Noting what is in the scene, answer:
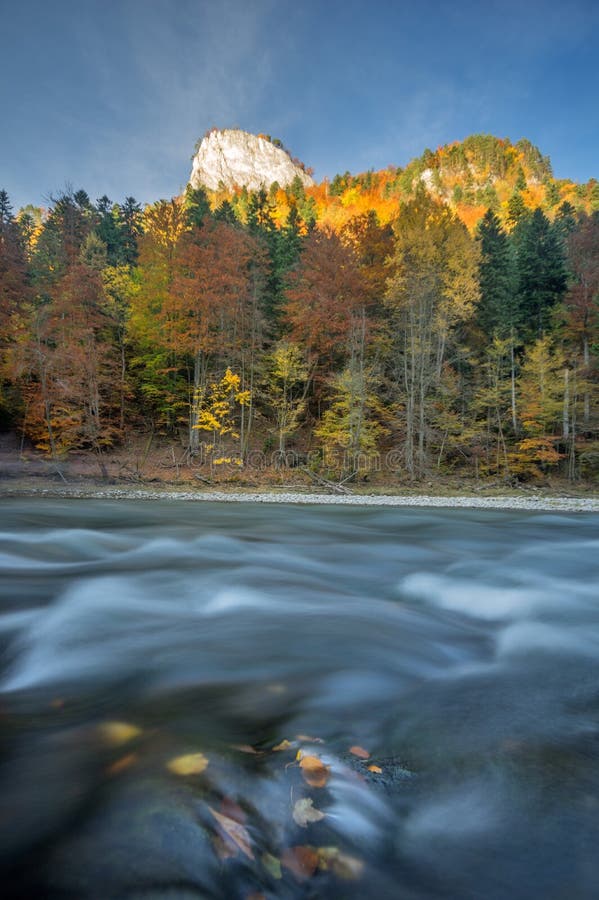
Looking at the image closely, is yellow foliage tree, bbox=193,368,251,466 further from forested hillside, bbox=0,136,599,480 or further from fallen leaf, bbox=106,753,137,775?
fallen leaf, bbox=106,753,137,775

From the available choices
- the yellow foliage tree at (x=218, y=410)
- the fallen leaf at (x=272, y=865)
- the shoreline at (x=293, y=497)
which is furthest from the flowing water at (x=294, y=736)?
the yellow foliage tree at (x=218, y=410)

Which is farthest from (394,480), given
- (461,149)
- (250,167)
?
(250,167)

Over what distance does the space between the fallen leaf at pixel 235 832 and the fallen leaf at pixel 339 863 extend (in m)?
0.22

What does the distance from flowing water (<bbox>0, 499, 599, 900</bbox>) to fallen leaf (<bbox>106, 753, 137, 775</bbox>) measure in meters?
0.01

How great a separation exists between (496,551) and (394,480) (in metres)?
13.5

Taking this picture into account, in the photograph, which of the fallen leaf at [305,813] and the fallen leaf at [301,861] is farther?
the fallen leaf at [305,813]

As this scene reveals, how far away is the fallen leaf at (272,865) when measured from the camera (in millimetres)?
1342

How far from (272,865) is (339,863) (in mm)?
212

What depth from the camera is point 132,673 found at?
2.99 m

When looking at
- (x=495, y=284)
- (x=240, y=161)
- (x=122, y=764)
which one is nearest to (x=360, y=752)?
(x=122, y=764)

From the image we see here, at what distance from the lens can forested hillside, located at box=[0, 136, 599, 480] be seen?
22609 millimetres

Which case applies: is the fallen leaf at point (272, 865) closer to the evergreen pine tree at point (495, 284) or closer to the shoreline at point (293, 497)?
the shoreline at point (293, 497)

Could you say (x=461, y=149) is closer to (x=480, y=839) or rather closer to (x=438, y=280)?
(x=438, y=280)

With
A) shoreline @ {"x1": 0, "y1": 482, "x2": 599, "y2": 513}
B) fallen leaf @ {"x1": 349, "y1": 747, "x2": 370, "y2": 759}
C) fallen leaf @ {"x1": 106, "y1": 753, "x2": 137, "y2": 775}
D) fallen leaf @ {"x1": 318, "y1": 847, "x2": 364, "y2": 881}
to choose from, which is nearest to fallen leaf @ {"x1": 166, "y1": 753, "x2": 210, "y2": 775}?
fallen leaf @ {"x1": 106, "y1": 753, "x2": 137, "y2": 775}
